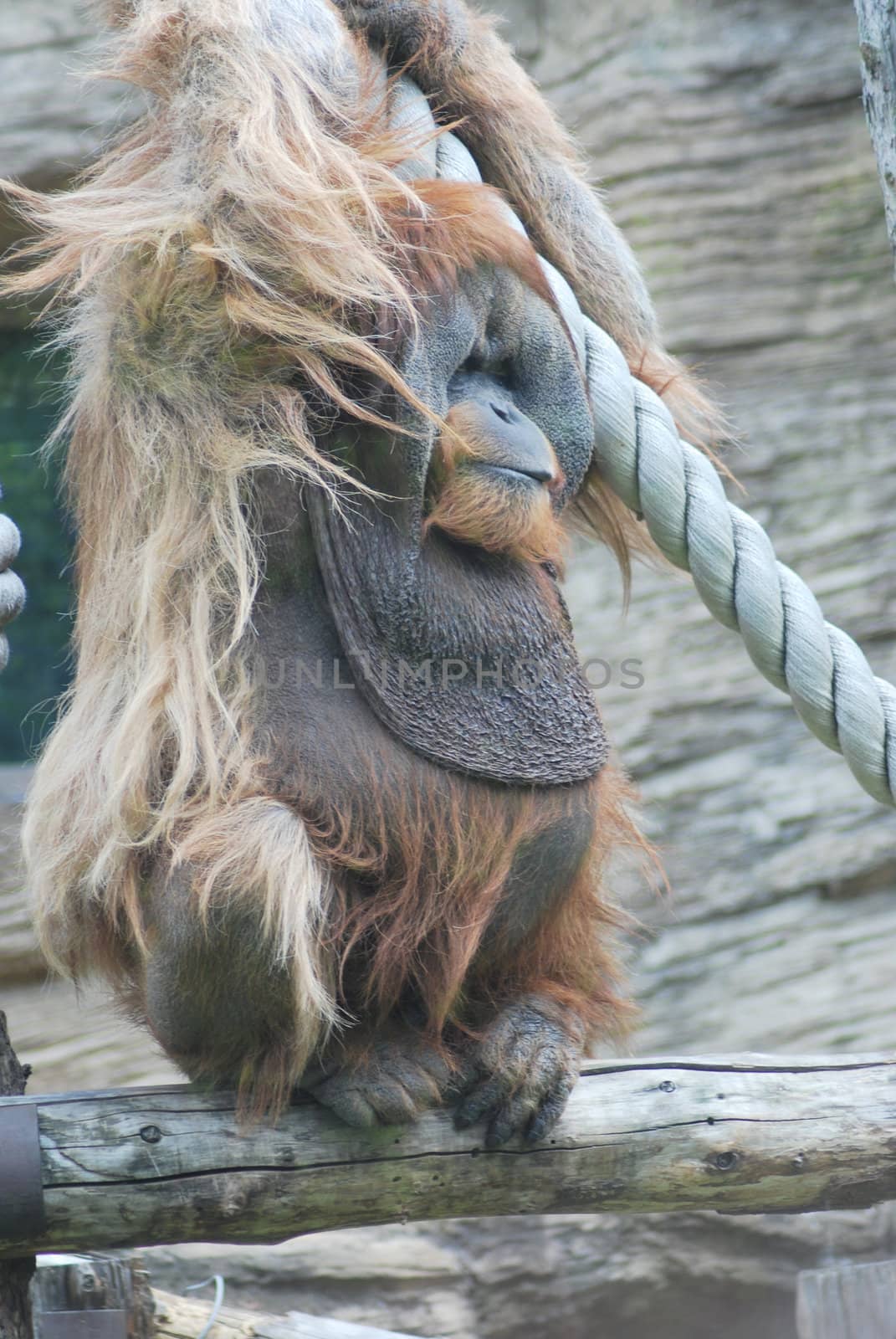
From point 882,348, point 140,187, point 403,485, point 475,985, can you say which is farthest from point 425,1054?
point 882,348

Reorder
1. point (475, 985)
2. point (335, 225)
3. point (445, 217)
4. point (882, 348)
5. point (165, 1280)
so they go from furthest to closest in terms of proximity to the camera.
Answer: point (882, 348) < point (165, 1280) < point (475, 985) < point (445, 217) < point (335, 225)

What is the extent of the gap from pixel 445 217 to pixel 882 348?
7.52 feet

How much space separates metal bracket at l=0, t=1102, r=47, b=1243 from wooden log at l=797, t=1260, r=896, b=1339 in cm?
129

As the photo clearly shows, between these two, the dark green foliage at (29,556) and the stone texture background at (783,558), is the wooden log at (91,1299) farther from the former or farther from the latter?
the dark green foliage at (29,556)

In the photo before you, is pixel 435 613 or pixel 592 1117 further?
pixel 592 1117

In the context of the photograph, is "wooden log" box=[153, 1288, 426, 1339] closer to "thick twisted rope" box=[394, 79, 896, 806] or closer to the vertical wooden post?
the vertical wooden post

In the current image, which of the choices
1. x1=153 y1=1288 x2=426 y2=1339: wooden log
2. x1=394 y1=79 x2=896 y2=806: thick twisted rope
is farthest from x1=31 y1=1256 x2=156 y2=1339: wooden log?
x1=394 y1=79 x2=896 y2=806: thick twisted rope

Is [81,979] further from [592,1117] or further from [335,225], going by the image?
[335,225]

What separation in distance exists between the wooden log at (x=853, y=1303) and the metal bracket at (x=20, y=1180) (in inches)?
50.8

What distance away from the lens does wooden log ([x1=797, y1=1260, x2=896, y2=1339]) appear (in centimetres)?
223

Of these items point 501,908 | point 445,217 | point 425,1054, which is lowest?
point 425,1054

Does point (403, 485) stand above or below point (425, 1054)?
above

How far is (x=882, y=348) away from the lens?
3619 millimetres

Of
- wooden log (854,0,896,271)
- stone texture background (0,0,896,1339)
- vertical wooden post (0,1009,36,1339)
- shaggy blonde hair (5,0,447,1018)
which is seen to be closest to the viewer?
shaggy blonde hair (5,0,447,1018)
